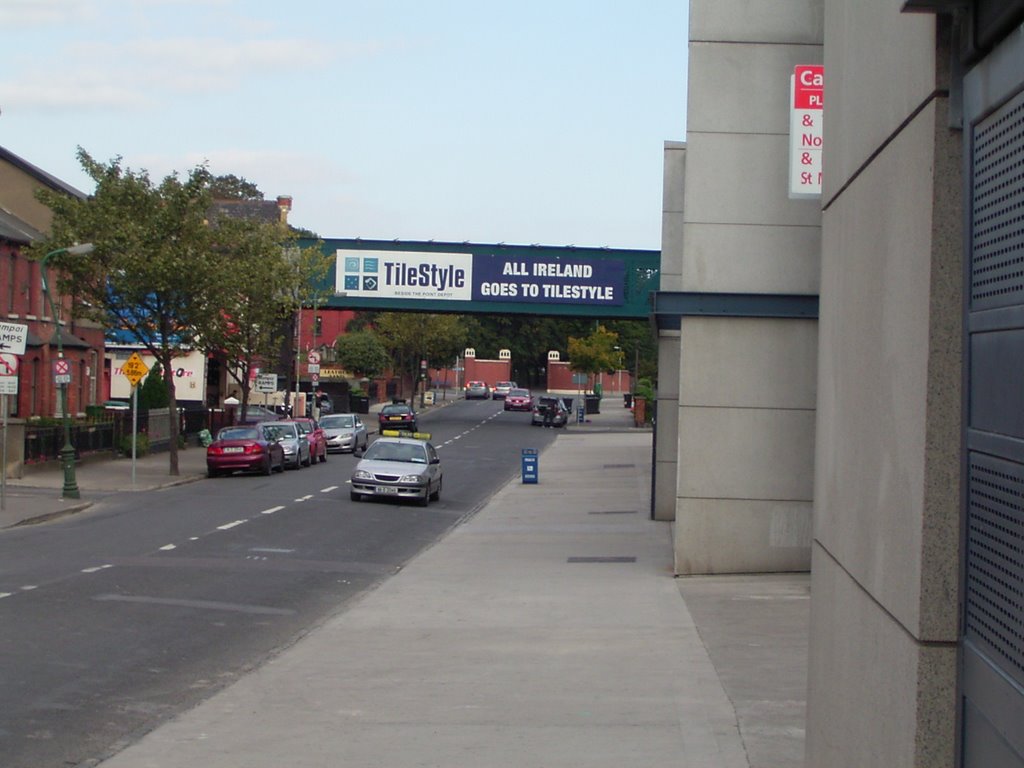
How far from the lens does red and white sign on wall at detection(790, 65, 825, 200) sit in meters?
12.8

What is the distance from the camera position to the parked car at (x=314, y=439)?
42769 millimetres

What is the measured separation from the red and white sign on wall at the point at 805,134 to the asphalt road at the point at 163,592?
6.60 metres

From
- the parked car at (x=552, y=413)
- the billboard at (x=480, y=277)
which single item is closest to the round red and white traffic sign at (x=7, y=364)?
the billboard at (x=480, y=277)

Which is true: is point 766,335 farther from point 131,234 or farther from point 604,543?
point 131,234

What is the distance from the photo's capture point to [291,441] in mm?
40469

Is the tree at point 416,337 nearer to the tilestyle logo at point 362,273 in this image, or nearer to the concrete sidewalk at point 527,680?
the tilestyle logo at point 362,273

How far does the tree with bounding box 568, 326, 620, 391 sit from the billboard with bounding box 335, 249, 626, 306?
38485mm

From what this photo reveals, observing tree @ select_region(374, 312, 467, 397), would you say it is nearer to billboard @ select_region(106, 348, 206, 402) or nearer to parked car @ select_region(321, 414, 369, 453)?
billboard @ select_region(106, 348, 206, 402)

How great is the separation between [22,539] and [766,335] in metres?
11.9

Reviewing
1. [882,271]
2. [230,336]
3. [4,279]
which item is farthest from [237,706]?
[4,279]

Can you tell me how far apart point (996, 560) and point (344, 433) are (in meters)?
48.0

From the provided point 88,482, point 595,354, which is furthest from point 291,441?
point 595,354

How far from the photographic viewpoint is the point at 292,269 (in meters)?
47.1

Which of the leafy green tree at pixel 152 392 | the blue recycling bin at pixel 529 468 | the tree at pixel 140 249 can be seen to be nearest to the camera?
the tree at pixel 140 249
